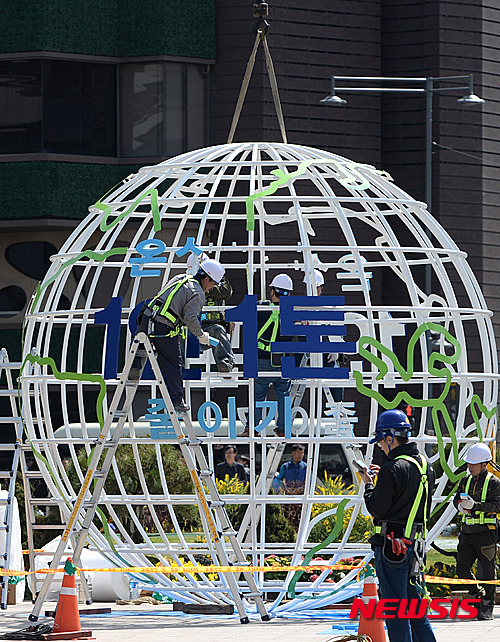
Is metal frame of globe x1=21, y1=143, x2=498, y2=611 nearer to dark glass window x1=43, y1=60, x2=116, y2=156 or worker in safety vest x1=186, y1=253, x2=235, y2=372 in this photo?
worker in safety vest x1=186, y1=253, x2=235, y2=372

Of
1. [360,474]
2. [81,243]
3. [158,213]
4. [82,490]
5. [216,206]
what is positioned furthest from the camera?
[216,206]

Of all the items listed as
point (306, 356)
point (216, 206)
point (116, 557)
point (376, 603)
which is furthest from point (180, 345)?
point (216, 206)

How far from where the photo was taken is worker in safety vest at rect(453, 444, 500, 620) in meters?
13.4

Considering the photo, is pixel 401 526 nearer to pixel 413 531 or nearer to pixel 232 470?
pixel 413 531

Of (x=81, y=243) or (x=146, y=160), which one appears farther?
(x=146, y=160)

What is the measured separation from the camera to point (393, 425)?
9125mm

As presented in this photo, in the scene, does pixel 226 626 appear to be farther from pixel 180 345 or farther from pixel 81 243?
pixel 81 243

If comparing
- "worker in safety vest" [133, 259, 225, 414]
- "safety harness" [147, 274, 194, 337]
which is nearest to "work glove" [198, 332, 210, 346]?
"worker in safety vest" [133, 259, 225, 414]

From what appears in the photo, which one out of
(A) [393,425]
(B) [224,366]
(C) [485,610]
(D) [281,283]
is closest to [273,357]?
(D) [281,283]

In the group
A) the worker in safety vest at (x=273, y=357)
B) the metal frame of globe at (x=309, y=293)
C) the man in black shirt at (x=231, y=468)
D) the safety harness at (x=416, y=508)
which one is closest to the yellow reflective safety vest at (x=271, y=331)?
the worker in safety vest at (x=273, y=357)

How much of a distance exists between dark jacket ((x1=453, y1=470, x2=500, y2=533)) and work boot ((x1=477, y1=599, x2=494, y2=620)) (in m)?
0.86

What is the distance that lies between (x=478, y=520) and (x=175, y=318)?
Result: 424 cm

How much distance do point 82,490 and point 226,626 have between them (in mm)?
1729

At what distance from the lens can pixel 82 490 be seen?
11.4 m
